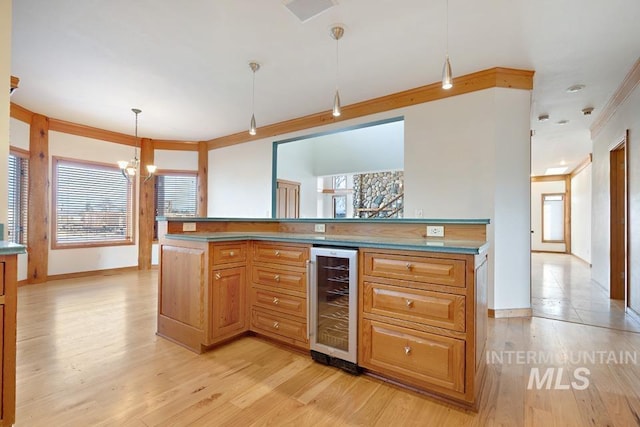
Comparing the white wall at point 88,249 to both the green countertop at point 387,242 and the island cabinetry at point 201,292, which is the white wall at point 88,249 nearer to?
the island cabinetry at point 201,292

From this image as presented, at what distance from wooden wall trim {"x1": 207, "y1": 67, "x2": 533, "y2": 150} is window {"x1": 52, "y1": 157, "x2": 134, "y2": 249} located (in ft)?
9.89

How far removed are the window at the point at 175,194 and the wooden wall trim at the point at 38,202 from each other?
174 centimetres

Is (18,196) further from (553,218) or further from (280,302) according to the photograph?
(553,218)

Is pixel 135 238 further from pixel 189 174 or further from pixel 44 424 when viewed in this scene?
pixel 44 424

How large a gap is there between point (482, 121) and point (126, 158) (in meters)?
6.33

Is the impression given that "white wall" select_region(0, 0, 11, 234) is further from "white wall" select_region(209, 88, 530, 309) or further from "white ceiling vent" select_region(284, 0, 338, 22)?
"white wall" select_region(209, 88, 530, 309)

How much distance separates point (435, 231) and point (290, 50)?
7.37 ft

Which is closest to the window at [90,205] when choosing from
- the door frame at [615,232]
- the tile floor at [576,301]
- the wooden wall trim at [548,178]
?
the tile floor at [576,301]

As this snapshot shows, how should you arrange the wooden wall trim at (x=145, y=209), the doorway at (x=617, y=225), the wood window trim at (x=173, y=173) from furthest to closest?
the wood window trim at (x=173, y=173) < the wooden wall trim at (x=145, y=209) < the doorway at (x=617, y=225)

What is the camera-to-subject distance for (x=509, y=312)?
3.35 metres

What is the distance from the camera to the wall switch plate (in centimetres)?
246

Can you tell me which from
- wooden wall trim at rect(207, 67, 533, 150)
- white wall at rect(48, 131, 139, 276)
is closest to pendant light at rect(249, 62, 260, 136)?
wooden wall trim at rect(207, 67, 533, 150)

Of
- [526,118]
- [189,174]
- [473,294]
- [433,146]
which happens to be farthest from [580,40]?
[189,174]

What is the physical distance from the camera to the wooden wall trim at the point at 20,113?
4.47 m
